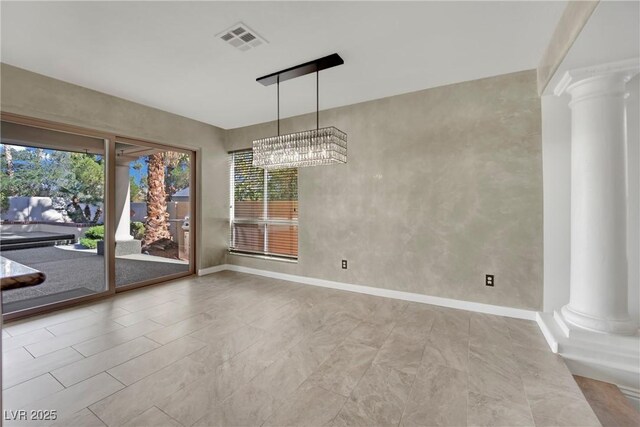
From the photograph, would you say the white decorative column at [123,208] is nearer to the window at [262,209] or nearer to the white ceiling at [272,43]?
the white ceiling at [272,43]

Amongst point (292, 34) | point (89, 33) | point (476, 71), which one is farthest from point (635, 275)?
point (89, 33)

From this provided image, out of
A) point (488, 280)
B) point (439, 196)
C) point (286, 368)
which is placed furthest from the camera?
point (439, 196)

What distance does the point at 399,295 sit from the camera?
3.67 metres

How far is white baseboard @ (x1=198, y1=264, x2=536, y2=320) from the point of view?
3.06 m

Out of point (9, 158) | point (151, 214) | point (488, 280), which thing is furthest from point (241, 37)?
point (488, 280)

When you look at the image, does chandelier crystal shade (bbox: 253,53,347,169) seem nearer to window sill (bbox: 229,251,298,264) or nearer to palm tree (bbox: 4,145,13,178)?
window sill (bbox: 229,251,298,264)

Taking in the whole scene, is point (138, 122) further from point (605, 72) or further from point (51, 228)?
point (605, 72)

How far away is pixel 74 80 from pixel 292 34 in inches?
107

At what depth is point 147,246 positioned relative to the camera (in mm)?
4379

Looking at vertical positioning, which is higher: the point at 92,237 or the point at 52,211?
the point at 52,211

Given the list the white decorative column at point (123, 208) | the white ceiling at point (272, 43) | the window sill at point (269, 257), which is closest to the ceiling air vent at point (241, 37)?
the white ceiling at point (272, 43)

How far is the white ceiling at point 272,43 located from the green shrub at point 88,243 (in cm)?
193

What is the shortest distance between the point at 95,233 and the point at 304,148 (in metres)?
3.10

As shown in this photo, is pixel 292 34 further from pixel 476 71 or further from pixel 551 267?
pixel 551 267
